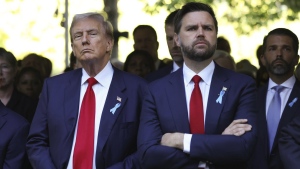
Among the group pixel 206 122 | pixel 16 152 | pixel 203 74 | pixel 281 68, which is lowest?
pixel 16 152

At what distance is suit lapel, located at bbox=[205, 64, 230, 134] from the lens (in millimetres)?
7062

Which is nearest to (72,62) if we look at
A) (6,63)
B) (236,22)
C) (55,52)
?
(6,63)

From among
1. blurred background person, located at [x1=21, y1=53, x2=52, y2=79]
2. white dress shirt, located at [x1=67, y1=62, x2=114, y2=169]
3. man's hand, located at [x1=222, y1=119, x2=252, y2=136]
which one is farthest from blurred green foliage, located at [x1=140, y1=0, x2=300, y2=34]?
man's hand, located at [x1=222, y1=119, x2=252, y2=136]

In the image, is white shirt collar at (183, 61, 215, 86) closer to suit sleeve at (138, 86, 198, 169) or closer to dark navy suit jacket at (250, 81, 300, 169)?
suit sleeve at (138, 86, 198, 169)

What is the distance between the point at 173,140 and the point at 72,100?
1.03 meters

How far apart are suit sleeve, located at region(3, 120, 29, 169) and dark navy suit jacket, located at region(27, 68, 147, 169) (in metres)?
0.33

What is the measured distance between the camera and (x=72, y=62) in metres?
11.4

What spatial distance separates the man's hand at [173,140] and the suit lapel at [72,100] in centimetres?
81

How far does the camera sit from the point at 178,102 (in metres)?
7.18

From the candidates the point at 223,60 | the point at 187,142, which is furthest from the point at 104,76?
the point at 223,60

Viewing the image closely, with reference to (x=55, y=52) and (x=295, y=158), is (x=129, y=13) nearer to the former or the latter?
(x=55, y=52)

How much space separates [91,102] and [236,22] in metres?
14.2

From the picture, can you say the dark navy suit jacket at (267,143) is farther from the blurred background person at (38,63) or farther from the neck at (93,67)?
the blurred background person at (38,63)

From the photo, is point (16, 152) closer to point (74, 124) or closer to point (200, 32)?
point (74, 124)
